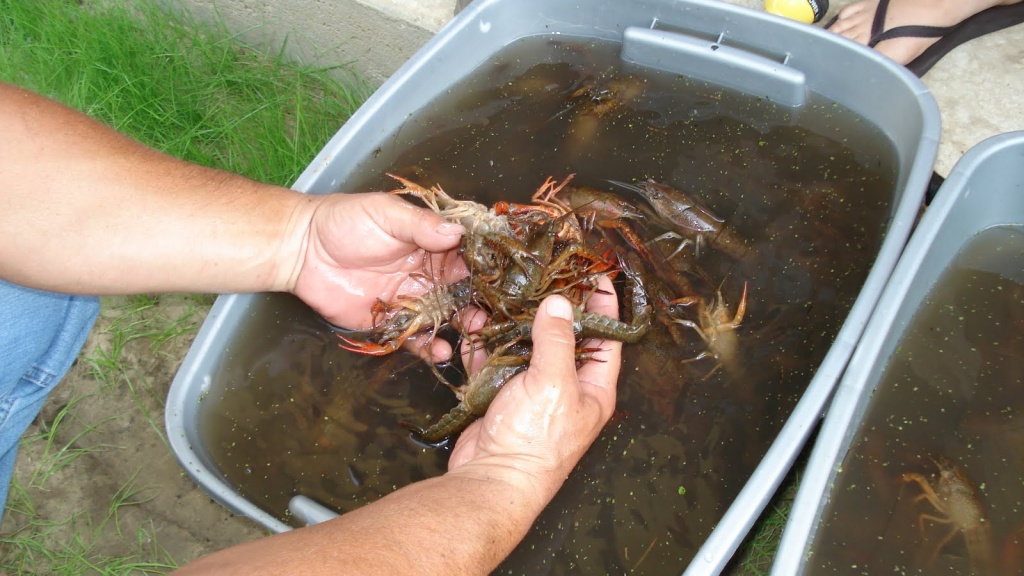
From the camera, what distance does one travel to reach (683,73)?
9.55 feet

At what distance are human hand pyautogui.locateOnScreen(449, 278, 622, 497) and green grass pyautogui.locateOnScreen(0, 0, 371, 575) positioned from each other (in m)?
1.69

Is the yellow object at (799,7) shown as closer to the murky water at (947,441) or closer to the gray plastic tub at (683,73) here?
the gray plastic tub at (683,73)

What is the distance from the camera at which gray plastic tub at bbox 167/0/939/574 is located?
2.15m

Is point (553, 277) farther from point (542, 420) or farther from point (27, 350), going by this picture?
point (27, 350)

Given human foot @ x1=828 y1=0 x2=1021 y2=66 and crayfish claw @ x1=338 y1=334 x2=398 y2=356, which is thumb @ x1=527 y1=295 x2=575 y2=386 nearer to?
crayfish claw @ x1=338 y1=334 x2=398 y2=356

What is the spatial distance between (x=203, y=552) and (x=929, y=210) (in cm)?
279

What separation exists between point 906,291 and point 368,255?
65.7 inches

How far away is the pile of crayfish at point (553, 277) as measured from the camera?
2.37m

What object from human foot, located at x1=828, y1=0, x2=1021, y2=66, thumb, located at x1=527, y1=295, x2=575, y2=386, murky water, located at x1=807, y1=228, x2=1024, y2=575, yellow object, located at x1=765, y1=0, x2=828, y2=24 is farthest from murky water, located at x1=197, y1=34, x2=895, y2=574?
human foot, located at x1=828, y1=0, x2=1021, y2=66

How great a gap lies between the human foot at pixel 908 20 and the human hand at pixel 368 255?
6.66ft

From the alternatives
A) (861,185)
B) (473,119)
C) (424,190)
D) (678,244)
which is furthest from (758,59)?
(424,190)

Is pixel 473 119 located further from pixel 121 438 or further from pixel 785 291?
pixel 121 438

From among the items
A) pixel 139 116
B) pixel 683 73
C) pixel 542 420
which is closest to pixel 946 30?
pixel 683 73

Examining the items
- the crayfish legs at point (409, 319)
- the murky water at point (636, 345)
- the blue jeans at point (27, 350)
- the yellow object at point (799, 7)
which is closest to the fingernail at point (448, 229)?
the crayfish legs at point (409, 319)
